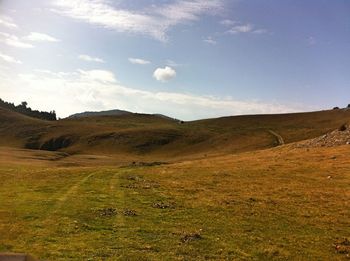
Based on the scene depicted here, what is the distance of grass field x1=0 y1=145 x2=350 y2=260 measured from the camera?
21203 millimetres

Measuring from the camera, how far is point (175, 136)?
15600 centimetres

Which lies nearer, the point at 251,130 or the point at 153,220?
the point at 153,220

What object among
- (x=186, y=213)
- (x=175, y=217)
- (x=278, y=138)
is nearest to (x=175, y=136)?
(x=278, y=138)

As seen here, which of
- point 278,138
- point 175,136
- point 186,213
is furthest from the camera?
point 175,136

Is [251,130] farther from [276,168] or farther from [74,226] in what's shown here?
[74,226]

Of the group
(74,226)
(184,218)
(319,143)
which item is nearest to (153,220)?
(184,218)

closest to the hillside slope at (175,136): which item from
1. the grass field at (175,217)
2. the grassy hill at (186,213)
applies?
the grassy hill at (186,213)

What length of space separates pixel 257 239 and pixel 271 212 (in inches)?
326

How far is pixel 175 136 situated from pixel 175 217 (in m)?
127

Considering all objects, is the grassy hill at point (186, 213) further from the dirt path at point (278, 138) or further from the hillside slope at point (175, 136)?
the hillside slope at point (175, 136)

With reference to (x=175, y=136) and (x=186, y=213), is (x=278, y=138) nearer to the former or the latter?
(x=175, y=136)

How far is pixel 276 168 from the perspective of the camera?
60344mm

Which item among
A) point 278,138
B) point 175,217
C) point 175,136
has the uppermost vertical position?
point 175,136

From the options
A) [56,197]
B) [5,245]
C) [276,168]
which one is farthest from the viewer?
[276,168]
